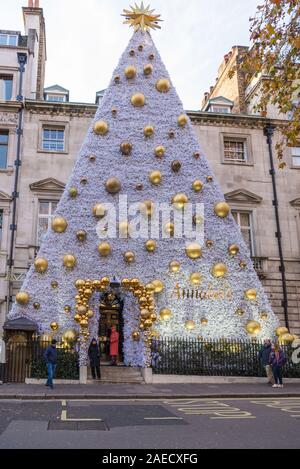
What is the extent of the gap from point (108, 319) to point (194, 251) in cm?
515

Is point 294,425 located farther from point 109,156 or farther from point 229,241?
point 109,156

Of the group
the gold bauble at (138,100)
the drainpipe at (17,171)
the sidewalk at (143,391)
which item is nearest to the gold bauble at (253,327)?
the sidewalk at (143,391)

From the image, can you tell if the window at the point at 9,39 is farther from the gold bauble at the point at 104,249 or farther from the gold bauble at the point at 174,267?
the gold bauble at the point at 174,267

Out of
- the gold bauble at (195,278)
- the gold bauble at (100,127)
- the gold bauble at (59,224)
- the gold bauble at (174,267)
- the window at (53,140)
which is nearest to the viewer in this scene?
the gold bauble at (59,224)

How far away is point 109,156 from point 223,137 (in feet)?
30.0

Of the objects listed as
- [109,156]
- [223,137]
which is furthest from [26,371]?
[223,137]

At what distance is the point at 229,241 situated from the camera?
66.3 ft

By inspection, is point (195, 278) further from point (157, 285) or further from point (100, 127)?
point (100, 127)

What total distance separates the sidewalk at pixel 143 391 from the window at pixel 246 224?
1025cm

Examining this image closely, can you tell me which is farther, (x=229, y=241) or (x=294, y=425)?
(x=229, y=241)

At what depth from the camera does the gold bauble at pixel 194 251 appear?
19578mm

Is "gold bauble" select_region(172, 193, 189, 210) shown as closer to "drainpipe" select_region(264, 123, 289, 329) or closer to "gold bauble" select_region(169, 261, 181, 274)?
"gold bauble" select_region(169, 261, 181, 274)

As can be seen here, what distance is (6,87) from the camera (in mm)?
26516

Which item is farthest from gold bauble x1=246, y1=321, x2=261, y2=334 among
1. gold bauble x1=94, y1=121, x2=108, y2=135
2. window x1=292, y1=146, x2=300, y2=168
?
window x1=292, y1=146, x2=300, y2=168
